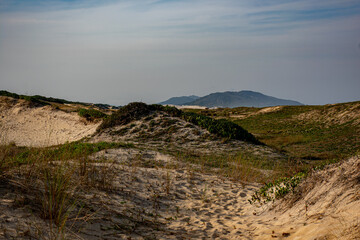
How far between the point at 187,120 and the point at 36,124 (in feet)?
49.1

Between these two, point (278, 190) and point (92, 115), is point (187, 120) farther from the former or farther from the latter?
point (278, 190)

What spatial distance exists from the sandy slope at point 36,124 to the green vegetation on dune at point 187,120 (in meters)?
2.48

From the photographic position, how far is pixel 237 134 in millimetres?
18828

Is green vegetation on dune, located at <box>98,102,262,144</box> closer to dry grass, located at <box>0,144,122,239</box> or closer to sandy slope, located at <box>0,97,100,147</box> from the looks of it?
sandy slope, located at <box>0,97,100,147</box>

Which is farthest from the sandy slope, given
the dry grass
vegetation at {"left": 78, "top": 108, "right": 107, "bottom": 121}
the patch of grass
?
the patch of grass

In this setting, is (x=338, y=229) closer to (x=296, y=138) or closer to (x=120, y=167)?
(x=120, y=167)

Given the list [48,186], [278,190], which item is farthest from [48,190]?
[278,190]

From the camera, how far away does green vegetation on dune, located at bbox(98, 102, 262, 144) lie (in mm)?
18750

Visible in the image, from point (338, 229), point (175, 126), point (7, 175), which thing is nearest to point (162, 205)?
point (7, 175)

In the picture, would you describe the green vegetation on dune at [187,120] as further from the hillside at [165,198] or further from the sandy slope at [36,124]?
the hillside at [165,198]

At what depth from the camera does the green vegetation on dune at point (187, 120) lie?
18.8m

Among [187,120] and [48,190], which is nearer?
[48,190]

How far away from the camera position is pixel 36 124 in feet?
86.1

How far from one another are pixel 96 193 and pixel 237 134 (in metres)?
13.4
